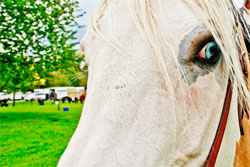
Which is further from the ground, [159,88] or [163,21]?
[163,21]

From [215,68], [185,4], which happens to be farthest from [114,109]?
[185,4]

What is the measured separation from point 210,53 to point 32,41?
43.1 ft

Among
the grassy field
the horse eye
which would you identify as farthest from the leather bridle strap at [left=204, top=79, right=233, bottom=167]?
the grassy field

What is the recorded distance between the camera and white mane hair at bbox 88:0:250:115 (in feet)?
3.72

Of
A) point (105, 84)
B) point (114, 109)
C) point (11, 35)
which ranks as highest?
point (11, 35)

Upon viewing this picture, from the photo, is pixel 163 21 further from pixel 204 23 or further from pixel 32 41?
pixel 32 41

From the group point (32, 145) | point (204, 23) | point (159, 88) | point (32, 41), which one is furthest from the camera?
point (32, 41)

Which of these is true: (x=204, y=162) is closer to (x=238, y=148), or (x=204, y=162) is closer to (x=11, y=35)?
(x=238, y=148)

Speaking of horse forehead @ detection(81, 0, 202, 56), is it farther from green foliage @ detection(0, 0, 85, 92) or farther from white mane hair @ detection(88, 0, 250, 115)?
green foliage @ detection(0, 0, 85, 92)

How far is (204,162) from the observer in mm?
1137

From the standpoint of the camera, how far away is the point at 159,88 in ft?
3.55

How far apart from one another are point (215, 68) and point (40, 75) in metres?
13.4

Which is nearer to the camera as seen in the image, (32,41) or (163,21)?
(163,21)

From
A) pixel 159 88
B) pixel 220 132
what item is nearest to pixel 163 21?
pixel 159 88
